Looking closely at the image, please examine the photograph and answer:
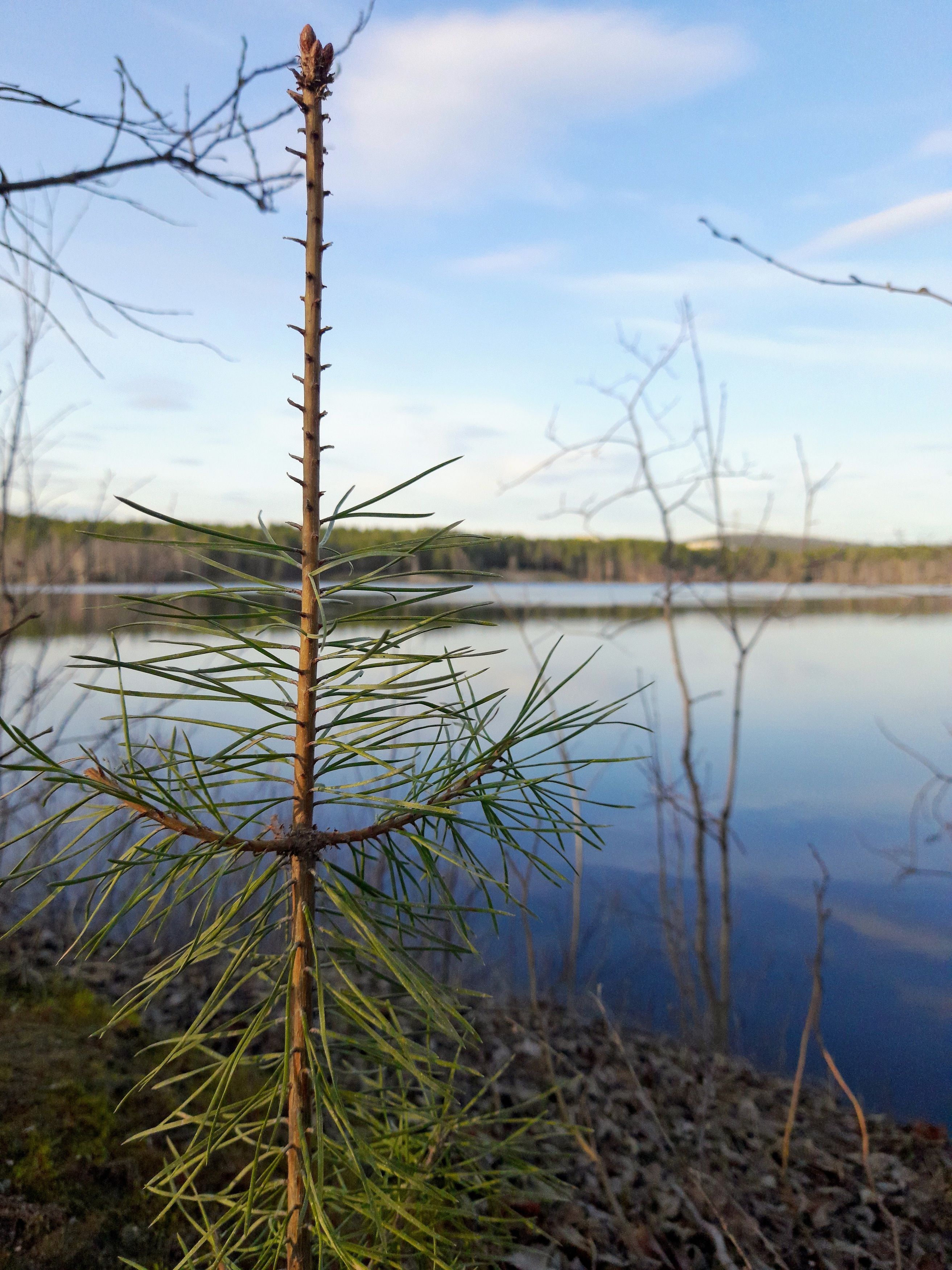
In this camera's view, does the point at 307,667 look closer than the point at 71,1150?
Yes

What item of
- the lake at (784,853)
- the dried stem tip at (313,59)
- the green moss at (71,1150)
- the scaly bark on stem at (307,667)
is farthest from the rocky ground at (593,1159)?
the dried stem tip at (313,59)

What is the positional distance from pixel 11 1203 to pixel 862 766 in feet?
45.7

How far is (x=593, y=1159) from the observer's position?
2541mm

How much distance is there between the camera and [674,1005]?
269 inches

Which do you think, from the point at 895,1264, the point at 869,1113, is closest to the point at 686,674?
the point at 869,1113

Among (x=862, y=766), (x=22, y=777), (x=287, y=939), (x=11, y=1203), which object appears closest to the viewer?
(x=287, y=939)

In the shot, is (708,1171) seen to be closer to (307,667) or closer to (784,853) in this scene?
(307,667)

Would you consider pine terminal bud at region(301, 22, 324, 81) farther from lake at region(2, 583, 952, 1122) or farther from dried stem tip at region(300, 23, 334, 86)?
lake at region(2, 583, 952, 1122)

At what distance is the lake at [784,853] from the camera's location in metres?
6.34

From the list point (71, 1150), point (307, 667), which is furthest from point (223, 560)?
point (307, 667)

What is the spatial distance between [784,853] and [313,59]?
10.7 meters

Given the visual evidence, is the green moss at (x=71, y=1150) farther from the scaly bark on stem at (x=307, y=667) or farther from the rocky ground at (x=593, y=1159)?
the scaly bark on stem at (x=307, y=667)

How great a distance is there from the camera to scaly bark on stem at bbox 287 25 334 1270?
A: 110 cm

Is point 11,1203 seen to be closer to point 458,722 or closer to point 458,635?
point 458,722
